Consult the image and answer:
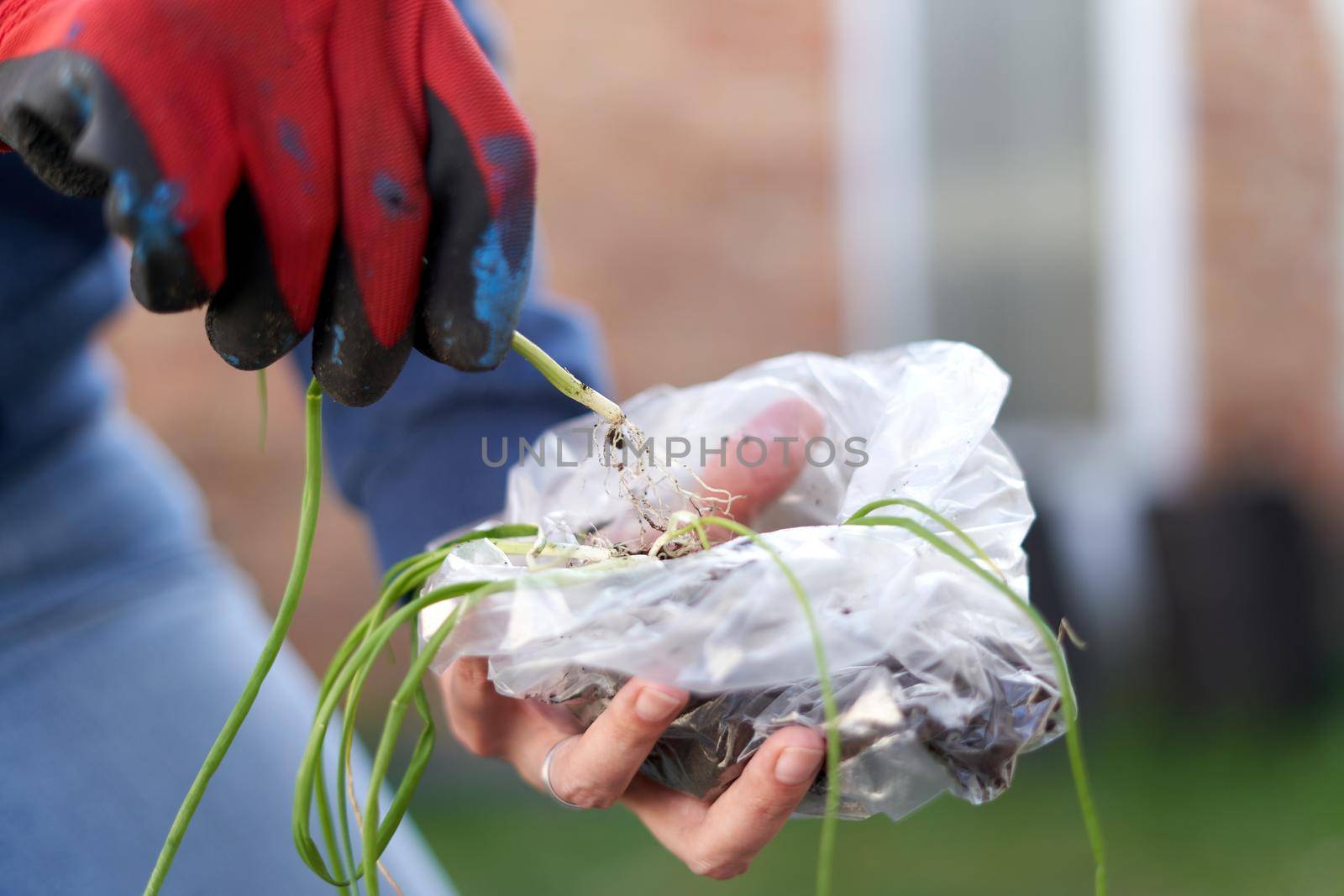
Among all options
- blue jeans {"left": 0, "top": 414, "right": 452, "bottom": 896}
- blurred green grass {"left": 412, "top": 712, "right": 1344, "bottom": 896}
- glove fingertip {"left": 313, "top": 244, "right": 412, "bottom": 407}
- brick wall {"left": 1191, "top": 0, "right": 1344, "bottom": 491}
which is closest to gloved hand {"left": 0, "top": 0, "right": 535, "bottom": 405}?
glove fingertip {"left": 313, "top": 244, "right": 412, "bottom": 407}

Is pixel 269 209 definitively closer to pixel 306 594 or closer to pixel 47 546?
pixel 47 546

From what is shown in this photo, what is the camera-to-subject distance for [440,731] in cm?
272

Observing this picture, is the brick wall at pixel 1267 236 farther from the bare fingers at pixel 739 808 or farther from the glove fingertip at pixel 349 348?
the glove fingertip at pixel 349 348

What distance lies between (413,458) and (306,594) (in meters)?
2.35

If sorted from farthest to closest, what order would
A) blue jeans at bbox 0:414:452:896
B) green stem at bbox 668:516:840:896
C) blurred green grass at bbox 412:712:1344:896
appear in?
1. blurred green grass at bbox 412:712:1344:896
2. blue jeans at bbox 0:414:452:896
3. green stem at bbox 668:516:840:896

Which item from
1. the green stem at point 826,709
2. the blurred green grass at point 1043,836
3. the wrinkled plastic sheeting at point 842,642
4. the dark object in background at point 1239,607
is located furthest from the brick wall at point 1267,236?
the green stem at point 826,709

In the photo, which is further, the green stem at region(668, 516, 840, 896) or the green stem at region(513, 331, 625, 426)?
the green stem at region(513, 331, 625, 426)

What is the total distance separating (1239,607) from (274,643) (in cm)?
255

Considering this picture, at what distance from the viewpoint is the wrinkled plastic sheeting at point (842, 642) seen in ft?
1.60

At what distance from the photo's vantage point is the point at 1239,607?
8.40 feet

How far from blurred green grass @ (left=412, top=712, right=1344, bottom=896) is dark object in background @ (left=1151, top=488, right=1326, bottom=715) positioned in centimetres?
11
